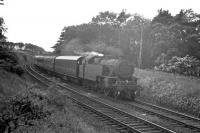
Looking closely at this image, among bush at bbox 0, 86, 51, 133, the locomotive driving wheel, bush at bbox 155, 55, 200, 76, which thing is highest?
bush at bbox 155, 55, 200, 76

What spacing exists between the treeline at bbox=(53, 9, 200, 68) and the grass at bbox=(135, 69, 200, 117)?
7371 millimetres

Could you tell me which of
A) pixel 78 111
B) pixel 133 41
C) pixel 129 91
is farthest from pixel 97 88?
pixel 133 41

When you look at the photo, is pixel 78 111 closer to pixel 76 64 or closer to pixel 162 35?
pixel 76 64

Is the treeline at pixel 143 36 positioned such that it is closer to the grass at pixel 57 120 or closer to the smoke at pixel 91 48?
the smoke at pixel 91 48

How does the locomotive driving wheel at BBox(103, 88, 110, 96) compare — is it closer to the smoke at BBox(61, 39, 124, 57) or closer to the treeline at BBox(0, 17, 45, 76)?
the treeline at BBox(0, 17, 45, 76)

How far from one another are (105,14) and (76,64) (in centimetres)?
2909

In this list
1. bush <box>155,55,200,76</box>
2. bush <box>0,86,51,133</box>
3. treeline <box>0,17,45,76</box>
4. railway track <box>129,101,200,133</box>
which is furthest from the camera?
bush <box>155,55,200,76</box>

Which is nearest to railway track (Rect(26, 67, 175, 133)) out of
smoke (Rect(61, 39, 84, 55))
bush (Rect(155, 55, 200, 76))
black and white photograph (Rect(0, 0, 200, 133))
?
black and white photograph (Rect(0, 0, 200, 133))

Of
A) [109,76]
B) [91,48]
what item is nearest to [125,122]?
[109,76]

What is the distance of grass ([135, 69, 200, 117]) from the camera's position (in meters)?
15.3

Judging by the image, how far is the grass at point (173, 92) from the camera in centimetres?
1532

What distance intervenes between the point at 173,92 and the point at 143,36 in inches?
796

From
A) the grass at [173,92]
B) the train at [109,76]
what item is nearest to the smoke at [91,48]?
the train at [109,76]

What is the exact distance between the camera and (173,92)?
56.7 ft
